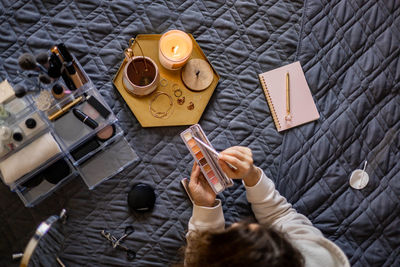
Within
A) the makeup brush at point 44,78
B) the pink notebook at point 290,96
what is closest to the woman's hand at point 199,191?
the pink notebook at point 290,96

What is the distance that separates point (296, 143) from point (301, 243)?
26 cm

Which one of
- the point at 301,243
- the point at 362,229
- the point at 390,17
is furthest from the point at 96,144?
the point at 390,17

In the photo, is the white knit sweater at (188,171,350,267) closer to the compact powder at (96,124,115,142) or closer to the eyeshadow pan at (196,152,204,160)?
the eyeshadow pan at (196,152,204,160)

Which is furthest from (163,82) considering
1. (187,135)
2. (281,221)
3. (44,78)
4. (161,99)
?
(281,221)

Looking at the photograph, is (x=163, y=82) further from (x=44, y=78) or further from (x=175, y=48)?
(x=44, y=78)

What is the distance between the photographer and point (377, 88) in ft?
3.02

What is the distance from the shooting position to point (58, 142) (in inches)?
31.5

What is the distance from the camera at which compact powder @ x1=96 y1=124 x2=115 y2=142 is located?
2.75 ft

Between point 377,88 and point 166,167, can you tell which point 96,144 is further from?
point 377,88

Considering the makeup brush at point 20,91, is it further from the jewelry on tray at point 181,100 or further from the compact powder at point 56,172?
the jewelry on tray at point 181,100

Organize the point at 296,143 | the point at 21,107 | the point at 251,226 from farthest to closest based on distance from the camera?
the point at 296,143
the point at 21,107
the point at 251,226

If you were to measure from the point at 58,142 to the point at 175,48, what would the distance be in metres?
0.36

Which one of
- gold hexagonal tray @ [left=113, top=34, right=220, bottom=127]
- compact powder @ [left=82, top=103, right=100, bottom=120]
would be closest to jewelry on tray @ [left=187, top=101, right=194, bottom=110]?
gold hexagonal tray @ [left=113, top=34, right=220, bottom=127]

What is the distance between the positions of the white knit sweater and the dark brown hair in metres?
0.09
